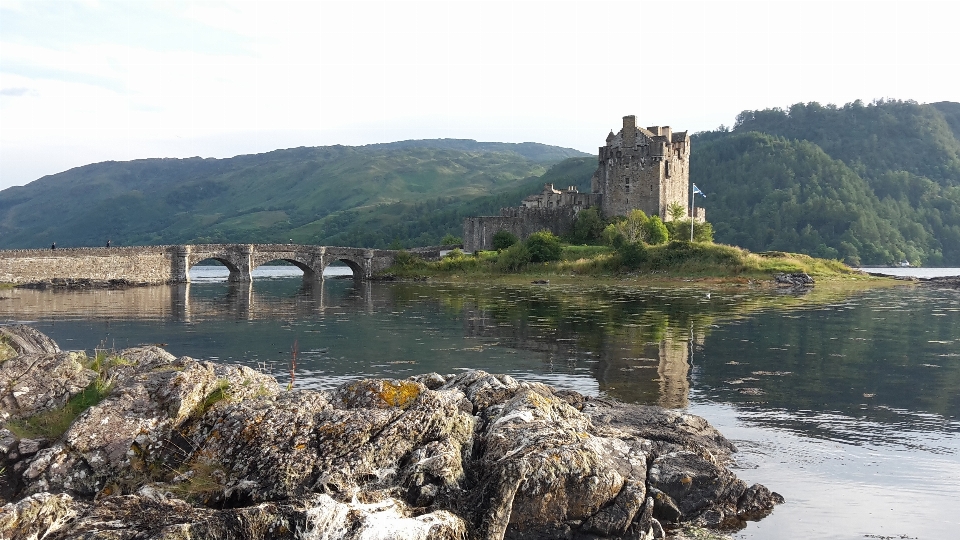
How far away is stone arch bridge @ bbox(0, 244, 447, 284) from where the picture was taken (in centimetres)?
6550

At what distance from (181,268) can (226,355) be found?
5517 centimetres

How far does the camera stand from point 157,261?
249 ft

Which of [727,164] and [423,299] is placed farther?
[727,164]

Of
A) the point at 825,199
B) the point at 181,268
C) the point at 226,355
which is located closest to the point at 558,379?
the point at 226,355

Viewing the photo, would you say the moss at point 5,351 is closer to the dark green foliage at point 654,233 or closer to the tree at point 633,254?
the tree at point 633,254

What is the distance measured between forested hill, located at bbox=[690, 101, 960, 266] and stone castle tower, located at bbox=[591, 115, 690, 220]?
156ft

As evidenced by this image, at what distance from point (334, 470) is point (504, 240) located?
76809 mm

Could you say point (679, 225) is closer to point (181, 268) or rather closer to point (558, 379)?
point (181, 268)

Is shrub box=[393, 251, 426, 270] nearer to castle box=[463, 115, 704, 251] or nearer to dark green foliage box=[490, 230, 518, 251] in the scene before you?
castle box=[463, 115, 704, 251]

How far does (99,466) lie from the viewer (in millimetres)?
10453

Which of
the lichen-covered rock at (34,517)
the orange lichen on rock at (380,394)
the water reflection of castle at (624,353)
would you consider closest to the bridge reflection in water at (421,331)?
the water reflection of castle at (624,353)

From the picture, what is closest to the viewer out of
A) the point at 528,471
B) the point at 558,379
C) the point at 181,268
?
the point at 528,471

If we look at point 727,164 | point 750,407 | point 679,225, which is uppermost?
point 727,164

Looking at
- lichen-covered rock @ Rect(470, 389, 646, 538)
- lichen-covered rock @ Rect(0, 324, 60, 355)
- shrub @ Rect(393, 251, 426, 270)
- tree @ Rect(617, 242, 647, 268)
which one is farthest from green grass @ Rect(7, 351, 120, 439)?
shrub @ Rect(393, 251, 426, 270)
